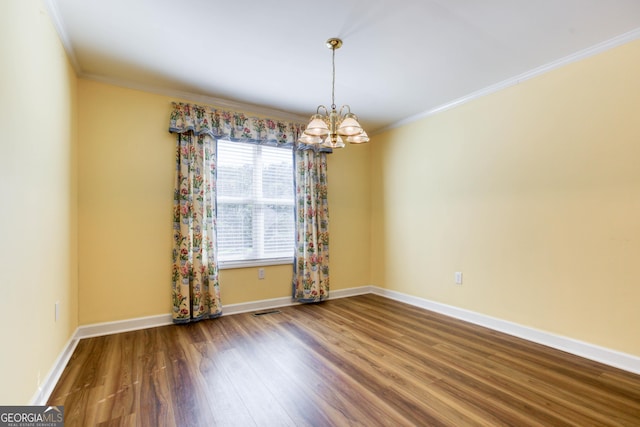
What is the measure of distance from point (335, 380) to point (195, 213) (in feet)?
7.32

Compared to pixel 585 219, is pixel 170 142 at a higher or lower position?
higher

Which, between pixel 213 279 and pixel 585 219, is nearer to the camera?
pixel 585 219

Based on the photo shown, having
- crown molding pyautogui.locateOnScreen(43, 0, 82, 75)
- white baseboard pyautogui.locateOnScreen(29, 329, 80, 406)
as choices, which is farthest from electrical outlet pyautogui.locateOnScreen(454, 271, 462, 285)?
crown molding pyautogui.locateOnScreen(43, 0, 82, 75)

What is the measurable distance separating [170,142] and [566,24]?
3.61 m

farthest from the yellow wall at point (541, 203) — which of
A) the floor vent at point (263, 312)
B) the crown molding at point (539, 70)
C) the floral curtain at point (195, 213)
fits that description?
the floral curtain at point (195, 213)

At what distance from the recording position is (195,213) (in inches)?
131

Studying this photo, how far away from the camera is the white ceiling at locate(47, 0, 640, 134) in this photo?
200 cm

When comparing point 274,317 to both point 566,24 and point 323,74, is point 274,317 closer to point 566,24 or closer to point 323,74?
point 323,74

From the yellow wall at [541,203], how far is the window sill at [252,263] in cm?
169

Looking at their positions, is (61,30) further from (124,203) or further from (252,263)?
(252,263)

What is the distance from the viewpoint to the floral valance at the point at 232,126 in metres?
3.29

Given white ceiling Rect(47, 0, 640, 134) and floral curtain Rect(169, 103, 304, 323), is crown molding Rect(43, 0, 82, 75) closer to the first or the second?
white ceiling Rect(47, 0, 640, 134)

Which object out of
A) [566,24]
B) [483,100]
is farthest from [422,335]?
[566,24]

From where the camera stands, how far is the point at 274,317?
11.4ft
